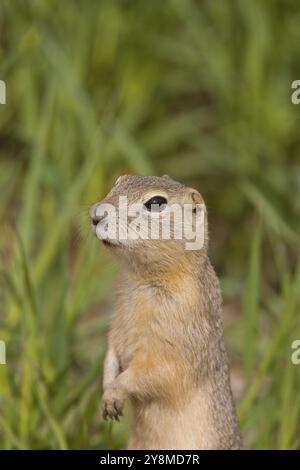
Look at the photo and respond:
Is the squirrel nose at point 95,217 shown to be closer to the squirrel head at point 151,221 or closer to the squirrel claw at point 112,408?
the squirrel head at point 151,221

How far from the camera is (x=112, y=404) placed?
3021 millimetres

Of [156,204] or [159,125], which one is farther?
[159,125]

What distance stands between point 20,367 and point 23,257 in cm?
55

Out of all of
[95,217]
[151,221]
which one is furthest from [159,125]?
[95,217]

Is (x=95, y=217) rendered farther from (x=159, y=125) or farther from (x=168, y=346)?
(x=159, y=125)

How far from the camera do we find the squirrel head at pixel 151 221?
9.35 feet

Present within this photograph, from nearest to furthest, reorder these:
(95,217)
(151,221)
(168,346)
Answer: (95,217), (151,221), (168,346)

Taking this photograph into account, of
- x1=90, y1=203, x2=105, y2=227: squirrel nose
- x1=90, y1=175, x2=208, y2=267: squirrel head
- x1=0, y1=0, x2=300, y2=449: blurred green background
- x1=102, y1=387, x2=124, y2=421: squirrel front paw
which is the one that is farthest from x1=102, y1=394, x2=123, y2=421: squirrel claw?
x1=0, y1=0, x2=300, y2=449: blurred green background

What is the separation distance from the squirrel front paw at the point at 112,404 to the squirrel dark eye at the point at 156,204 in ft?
1.71

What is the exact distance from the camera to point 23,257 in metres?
3.43

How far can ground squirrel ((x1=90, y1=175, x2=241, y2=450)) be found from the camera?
3.02 metres

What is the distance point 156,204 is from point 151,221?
5 cm

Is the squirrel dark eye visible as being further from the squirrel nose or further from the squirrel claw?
the squirrel claw
